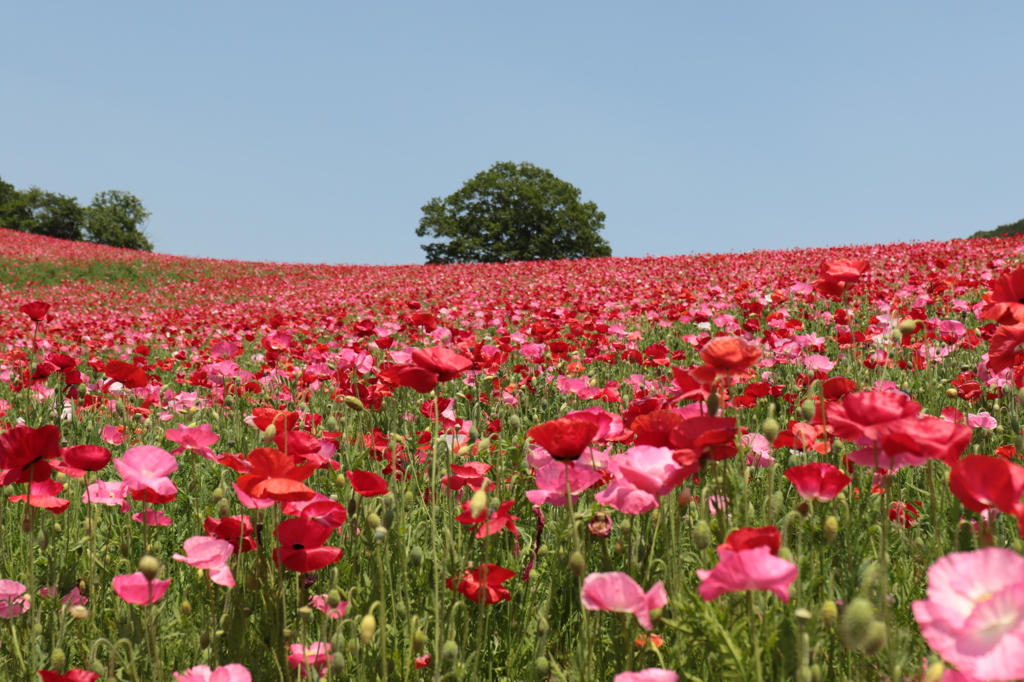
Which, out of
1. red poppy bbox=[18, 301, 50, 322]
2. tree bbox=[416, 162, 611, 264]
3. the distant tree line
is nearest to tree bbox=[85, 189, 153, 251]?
the distant tree line

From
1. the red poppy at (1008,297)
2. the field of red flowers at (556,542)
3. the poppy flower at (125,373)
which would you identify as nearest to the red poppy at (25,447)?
the field of red flowers at (556,542)

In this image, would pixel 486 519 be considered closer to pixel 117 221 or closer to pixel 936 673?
pixel 936 673

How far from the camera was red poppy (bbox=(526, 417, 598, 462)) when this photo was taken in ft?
3.78

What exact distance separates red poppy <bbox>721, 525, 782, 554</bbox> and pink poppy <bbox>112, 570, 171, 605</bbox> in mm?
1027

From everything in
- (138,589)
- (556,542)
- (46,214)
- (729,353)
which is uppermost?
(46,214)

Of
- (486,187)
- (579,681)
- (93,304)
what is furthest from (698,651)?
(486,187)

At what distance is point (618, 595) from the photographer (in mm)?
980

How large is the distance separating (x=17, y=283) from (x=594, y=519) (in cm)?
2414

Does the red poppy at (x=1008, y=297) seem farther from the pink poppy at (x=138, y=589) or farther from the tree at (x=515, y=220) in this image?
the tree at (x=515, y=220)

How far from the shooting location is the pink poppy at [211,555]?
132 centimetres

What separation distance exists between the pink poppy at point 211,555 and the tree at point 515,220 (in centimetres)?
4204

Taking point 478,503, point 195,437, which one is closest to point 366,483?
point 478,503

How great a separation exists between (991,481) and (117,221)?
66961 millimetres

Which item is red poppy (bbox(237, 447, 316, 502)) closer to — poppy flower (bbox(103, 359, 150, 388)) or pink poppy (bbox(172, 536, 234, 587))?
pink poppy (bbox(172, 536, 234, 587))
